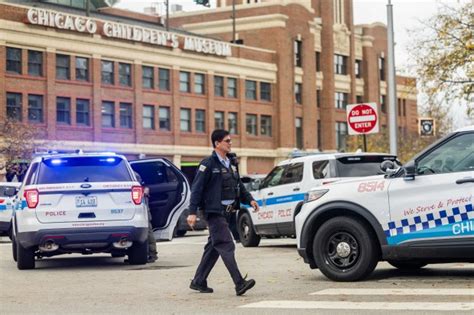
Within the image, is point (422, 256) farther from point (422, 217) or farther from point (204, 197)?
point (204, 197)

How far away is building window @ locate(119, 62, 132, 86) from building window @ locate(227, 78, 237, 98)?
10.3 m

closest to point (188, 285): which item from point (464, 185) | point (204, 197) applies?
point (204, 197)

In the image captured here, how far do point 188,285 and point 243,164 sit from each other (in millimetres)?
56614

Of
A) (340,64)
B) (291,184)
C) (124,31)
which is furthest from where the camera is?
(340,64)

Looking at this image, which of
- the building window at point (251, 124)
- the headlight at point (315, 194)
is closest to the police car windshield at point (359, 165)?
the headlight at point (315, 194)

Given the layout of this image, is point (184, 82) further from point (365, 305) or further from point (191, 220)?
point (365, 305)

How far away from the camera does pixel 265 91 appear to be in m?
70.2

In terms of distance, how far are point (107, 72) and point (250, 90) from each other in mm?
14878

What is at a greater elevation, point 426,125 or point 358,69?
point 358,69

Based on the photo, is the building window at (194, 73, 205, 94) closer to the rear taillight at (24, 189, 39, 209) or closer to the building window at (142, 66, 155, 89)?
the building window at (142, 66, 155, 89)

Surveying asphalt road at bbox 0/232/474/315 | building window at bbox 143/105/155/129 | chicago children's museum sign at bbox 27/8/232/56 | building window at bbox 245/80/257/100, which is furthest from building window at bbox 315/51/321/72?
asphalt road at bbox 0/232/474/315

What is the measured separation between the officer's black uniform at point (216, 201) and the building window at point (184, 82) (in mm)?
52522

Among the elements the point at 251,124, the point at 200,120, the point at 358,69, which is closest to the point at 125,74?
the point at 200,120

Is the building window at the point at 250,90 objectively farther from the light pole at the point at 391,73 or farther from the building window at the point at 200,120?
the light pole at the point at 391,73
